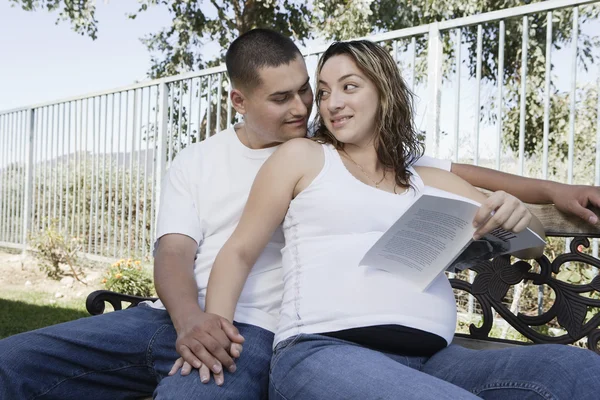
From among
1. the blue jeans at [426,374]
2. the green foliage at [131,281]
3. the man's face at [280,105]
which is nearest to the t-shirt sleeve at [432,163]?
the man's face at [280,105]

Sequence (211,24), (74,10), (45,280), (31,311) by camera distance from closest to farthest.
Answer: (31,311)
(45,280)
(74,10)
(211,24)

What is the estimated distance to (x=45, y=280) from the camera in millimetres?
7707

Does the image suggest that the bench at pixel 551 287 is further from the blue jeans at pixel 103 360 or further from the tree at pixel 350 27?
the tree at pixel 350 27

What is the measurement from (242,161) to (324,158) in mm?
320

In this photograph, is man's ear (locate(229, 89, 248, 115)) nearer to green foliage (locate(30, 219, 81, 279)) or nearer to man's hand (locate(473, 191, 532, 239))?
man's hand (locate(473, 191, 532, 239))

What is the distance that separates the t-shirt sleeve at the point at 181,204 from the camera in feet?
5.90

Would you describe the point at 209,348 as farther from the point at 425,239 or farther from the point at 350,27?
the point at 350,27

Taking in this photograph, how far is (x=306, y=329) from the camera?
1.45 meters

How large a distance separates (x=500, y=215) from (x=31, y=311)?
211 inches

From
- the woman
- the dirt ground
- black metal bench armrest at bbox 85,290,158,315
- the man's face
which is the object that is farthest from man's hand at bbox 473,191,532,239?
the dirt ground

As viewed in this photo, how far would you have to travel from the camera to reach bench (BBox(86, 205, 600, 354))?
5.83 feet

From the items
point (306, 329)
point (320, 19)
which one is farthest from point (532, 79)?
point (306, 329)

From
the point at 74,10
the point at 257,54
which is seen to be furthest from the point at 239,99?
the point at 74,10

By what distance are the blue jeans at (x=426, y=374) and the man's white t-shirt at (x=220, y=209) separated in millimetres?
259
